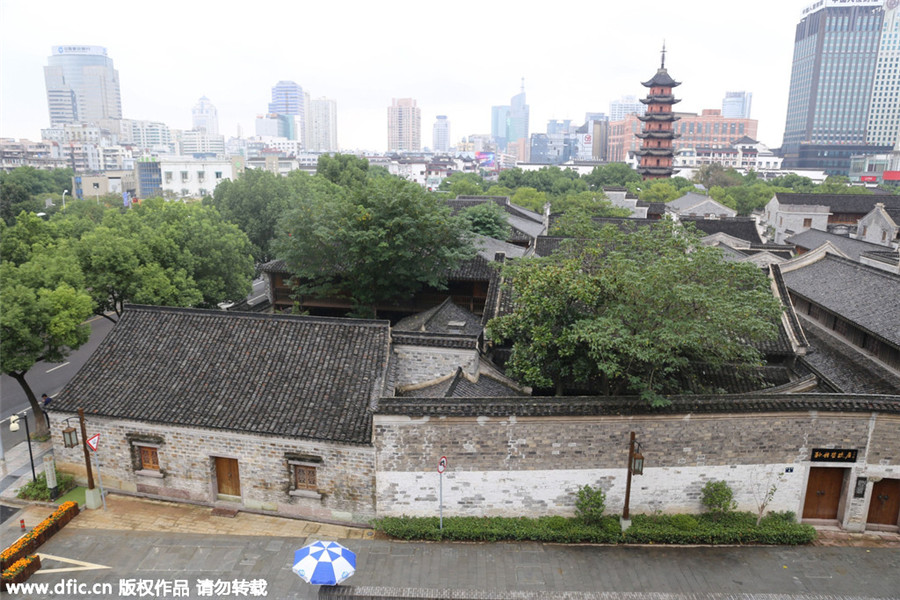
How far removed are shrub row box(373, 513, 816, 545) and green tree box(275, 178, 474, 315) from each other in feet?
43.7

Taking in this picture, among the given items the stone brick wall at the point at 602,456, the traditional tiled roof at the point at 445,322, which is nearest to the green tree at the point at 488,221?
the traditional tiled roof at the point at 445,322

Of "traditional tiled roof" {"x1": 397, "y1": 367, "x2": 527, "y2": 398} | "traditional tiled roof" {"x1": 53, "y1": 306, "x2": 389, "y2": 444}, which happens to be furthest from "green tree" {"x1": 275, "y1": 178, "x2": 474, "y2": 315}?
"traditional tiled roof" {"x1": 53, "y1": 306, "x2": 389, "y2": 444}

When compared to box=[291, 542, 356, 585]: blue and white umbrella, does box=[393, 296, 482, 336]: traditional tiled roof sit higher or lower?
higher

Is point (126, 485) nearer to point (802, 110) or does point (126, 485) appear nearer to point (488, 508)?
point (488, 508)

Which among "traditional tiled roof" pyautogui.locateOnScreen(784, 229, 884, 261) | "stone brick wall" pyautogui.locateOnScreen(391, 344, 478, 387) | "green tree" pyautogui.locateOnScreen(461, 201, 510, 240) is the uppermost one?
"green tree" pyautogui.locateOnScreen(461, 201, 510, 240)

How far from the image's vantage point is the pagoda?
96812 millimetres

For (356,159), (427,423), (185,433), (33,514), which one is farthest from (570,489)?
(356,159)

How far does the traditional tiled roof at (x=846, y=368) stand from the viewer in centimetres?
2012

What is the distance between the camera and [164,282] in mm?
→ 26625

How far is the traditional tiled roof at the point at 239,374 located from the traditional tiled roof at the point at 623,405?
5.69ft

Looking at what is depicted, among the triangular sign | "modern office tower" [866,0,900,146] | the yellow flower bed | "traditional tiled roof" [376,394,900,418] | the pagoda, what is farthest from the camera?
"modern office tower" [866,0,900,146]

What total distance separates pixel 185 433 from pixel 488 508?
905 cm

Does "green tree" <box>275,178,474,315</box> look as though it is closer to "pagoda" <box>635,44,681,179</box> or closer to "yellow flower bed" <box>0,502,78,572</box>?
"yellow flower bed" <box>0,502,78,572</box>

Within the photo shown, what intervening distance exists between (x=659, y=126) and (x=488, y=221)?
68263 millimetres
